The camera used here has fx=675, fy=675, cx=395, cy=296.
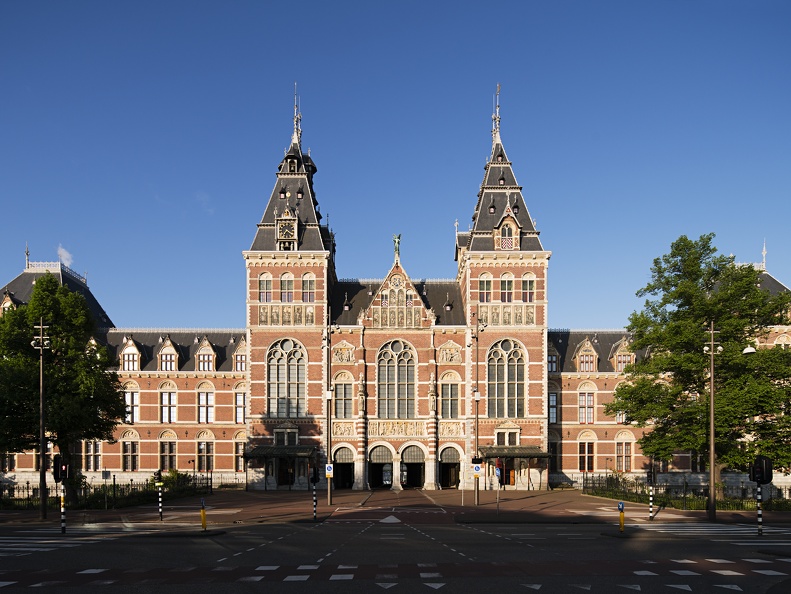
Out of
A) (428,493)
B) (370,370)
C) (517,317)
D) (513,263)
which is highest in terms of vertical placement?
(513,263)

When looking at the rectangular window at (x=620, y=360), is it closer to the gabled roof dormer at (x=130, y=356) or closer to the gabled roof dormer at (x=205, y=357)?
the gabled roof dormer at (x=205, y=357)

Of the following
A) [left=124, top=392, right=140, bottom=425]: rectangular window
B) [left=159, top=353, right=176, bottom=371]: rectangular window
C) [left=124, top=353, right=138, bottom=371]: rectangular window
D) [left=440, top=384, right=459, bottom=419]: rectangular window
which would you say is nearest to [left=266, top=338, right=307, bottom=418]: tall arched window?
[left=159, top=353, right=176, bottom=371]: rectangular window

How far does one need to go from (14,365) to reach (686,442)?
3903 cm

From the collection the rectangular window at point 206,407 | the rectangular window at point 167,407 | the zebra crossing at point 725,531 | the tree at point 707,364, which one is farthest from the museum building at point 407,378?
the zebra crossing at point 725,531

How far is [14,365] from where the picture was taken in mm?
37844

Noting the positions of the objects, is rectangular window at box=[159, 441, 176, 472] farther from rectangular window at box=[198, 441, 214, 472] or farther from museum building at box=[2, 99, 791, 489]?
rectangular window at box=[198, 441, 214, 472]

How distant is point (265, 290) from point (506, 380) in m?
21.8

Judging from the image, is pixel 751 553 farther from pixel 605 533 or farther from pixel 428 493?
pixel 428 493

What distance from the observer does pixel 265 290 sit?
188ft

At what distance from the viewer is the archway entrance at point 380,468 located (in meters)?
56.6

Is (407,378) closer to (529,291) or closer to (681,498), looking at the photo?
(529,291)

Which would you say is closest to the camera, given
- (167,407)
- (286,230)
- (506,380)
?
(506,380)

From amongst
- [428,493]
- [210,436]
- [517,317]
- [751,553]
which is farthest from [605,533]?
[210,436]

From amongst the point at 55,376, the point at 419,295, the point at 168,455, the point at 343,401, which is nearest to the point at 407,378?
the point at 343,401
